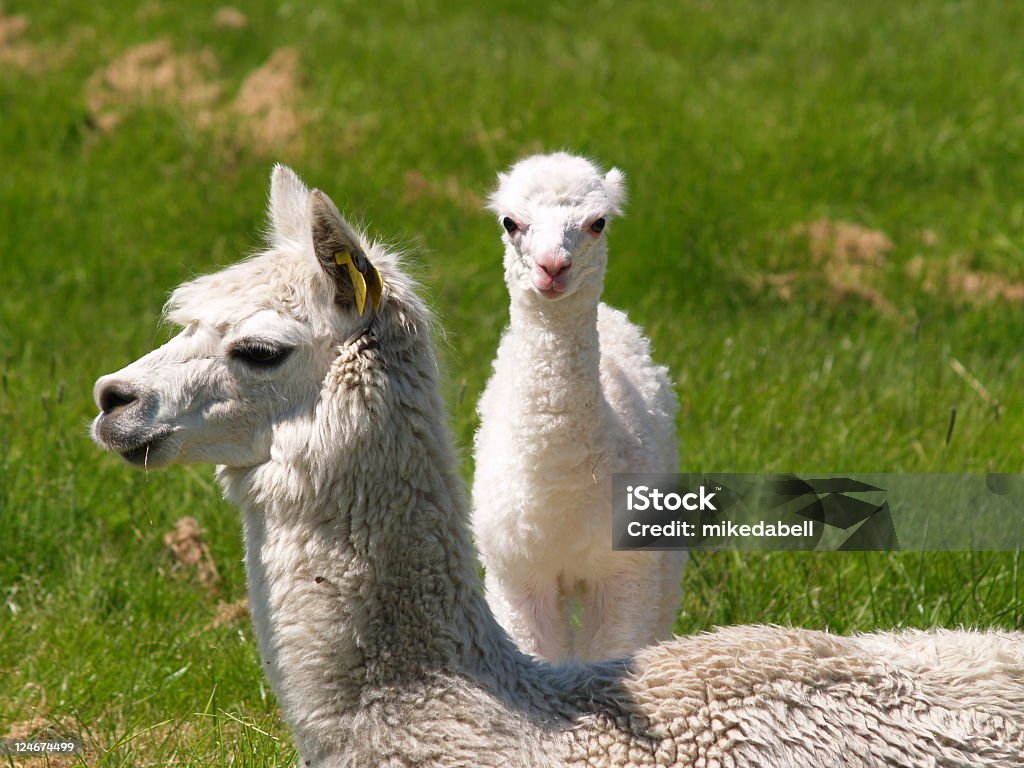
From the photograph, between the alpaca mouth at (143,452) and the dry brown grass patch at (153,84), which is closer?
the alpaca mouth at (143,452)

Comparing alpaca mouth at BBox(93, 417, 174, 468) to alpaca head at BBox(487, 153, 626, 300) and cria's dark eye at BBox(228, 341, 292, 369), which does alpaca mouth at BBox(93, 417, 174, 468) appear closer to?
cria's dark eye at BBox(228, 341, 292, 369)

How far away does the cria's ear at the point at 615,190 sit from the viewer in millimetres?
4426

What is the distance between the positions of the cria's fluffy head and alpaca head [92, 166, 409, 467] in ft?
4.55

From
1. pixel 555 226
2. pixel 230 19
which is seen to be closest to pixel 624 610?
pixel 555 226

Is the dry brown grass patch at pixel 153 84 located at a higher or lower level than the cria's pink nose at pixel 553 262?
higher

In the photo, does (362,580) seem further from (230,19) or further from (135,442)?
(230,19)

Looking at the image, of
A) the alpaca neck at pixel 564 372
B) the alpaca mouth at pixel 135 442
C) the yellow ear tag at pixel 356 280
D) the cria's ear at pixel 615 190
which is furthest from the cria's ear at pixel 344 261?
the cria's ear at pixel 615 190

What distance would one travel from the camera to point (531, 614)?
4344mm

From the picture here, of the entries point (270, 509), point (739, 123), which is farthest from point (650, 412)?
point (739, 123)

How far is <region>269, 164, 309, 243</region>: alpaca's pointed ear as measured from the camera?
10.5 ft

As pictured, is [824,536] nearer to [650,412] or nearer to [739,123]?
[650,412]

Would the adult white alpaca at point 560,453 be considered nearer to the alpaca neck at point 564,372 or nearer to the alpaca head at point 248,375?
the alpaca neck at point 564,372

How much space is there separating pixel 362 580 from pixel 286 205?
3.17 ft

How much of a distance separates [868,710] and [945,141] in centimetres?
764
